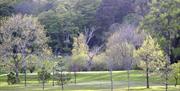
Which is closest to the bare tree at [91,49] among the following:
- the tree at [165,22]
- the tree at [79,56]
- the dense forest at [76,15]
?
the dense forest at [76,15]

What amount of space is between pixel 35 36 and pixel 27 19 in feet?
12.2

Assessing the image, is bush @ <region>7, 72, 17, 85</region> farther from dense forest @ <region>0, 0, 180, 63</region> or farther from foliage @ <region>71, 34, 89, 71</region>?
dense forest @ <region>0, 0, 180, 63</region>

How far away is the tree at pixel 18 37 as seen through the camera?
8144 centimetres

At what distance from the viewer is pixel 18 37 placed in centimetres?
8406

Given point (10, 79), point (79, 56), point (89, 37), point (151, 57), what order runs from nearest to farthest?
point (151, 57), point (10, 79), point (79, 56), point (89, 37)

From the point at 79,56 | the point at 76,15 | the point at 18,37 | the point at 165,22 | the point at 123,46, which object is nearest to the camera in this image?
the point at 165,22

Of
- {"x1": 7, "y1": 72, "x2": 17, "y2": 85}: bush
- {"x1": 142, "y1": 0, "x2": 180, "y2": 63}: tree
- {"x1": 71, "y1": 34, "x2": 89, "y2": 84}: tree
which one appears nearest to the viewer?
{"x1": 7, "y1": 72, "x2": 17, "y2": 85}: bush

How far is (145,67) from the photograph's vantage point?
64.1 metres

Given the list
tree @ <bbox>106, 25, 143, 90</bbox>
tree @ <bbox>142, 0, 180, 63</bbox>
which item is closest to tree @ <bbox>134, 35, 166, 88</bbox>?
tree @ <bbox>142, 0, 180, 63</bbox>

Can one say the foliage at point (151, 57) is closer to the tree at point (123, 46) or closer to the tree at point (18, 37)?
the tree at point (123, 46)

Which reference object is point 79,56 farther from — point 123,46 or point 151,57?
point 151,57

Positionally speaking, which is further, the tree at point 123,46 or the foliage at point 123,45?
the foliage at point 123,45

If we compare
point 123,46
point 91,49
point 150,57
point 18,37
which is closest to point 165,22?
point 123,46

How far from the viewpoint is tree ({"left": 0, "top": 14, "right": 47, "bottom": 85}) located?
3206 inches
